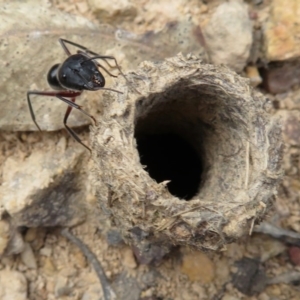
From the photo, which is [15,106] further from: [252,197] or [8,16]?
[252,197]

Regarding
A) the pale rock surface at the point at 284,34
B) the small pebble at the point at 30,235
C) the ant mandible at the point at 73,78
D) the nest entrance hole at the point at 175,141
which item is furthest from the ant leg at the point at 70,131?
the pale rock surface at the point at 284,34

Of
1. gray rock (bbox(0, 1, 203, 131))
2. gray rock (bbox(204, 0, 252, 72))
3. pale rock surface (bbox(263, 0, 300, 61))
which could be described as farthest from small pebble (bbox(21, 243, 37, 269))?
pale rock surface (bbox(263, 0, 300, 61))

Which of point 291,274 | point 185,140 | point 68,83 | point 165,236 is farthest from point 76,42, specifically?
point 291,274

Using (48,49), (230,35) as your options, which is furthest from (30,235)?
(230,35)

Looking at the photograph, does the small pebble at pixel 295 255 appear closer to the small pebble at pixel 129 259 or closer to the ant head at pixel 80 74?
the small pebble at pixel 129 259

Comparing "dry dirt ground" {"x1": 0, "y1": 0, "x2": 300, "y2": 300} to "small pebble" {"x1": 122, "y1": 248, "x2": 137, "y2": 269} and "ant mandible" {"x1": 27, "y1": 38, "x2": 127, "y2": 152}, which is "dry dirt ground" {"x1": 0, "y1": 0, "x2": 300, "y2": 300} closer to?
"small pebble" {"x1": 122, "y1": 248, "x2": 137, "y2": 269}

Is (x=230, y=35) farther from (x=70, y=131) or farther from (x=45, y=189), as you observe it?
(x=45, y=189)
